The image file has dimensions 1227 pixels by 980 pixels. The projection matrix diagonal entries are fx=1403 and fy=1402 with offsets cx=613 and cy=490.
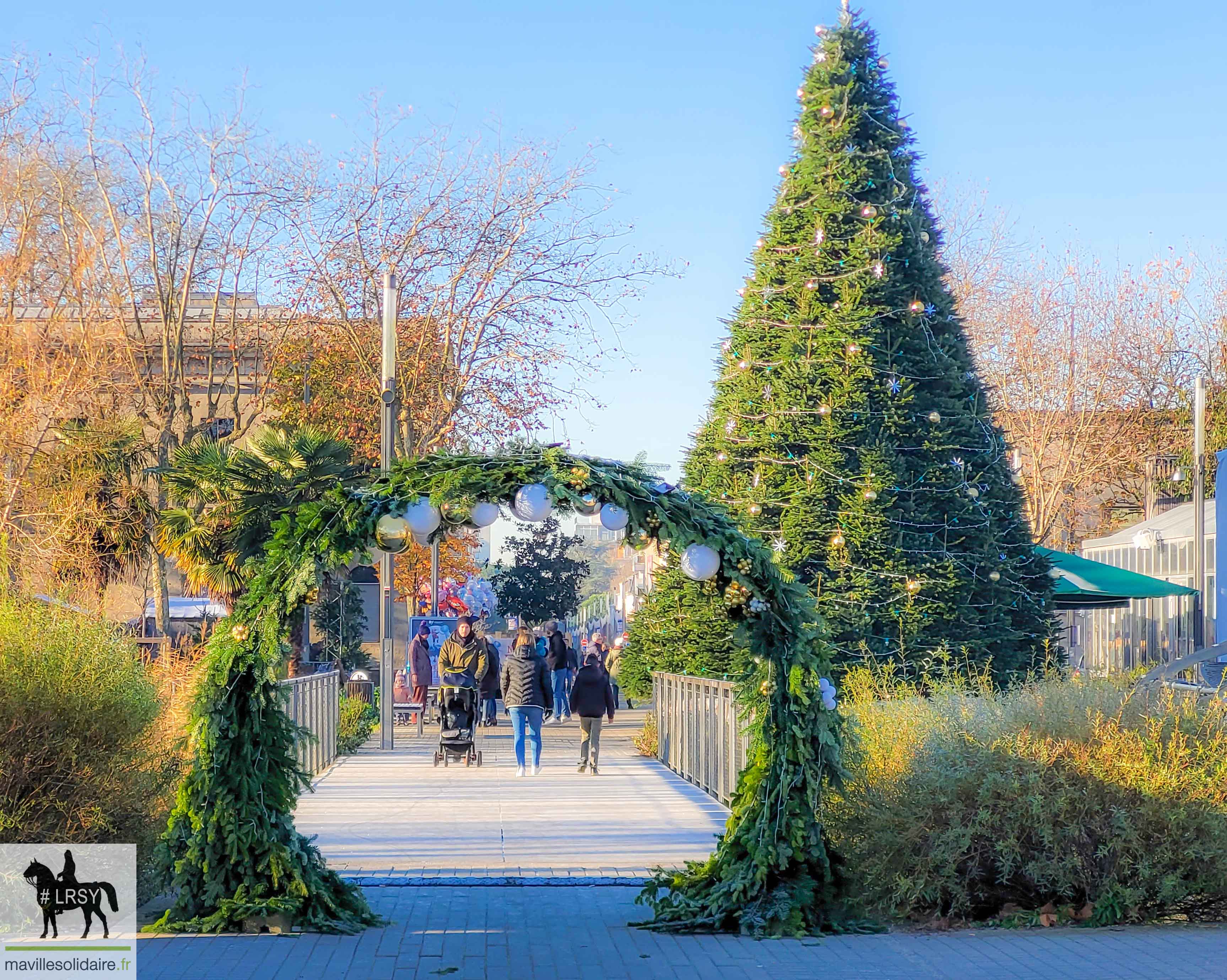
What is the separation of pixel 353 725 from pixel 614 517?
47.0ft

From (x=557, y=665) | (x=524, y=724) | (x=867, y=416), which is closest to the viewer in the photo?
(x=867, y=416)

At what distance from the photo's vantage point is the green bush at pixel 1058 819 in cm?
793

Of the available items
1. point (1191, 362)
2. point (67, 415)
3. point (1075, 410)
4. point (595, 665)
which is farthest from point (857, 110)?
point (1191, 362)

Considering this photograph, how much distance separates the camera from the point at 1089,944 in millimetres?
7602

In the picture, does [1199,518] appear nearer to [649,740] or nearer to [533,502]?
[649,740]

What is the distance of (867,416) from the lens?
51.4ft

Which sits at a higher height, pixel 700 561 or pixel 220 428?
pixel 220 428

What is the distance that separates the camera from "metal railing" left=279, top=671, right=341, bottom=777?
49.1 feet

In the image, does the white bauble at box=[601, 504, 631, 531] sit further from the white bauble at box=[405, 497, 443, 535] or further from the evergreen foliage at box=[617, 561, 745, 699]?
the evergreen foliage at box=[617, 561, 745, 699]

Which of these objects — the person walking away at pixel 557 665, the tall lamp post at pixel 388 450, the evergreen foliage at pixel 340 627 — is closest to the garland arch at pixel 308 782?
the tall lamp post at pixel 388 450

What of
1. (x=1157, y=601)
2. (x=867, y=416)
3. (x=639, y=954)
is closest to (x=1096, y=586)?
(x=867, y=416)

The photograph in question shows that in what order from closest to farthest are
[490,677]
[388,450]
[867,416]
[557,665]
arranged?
[867,416] → [388,450] → [490,677] → [557,665]

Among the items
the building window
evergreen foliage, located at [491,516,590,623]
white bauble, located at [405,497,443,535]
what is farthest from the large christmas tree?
evergreen foliage, located at [491,516,590,623]

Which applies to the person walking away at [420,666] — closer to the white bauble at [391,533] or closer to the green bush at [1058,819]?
the white bauble at [391,533]
